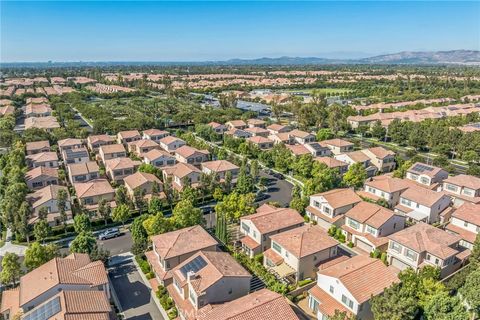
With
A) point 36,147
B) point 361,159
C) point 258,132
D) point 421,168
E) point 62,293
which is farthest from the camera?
point 258,132

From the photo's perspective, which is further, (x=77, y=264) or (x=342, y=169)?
(x=342, y=169)

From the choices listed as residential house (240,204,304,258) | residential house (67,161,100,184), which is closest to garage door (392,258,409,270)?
residential house (240,204,304,258)

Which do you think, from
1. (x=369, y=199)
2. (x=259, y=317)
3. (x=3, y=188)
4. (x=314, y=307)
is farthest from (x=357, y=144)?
(x=3, y=188)

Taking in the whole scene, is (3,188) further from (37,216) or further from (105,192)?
(105,192)

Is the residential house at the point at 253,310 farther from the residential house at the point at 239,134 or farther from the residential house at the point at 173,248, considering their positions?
the residential house at the point at 239,134

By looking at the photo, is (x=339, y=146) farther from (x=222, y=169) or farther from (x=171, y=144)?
(x=171, y=144)

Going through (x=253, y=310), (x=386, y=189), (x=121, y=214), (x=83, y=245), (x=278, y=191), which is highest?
(x=83, y=245)

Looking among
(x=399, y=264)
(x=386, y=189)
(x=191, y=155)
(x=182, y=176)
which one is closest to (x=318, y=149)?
(x=386, y=189)
